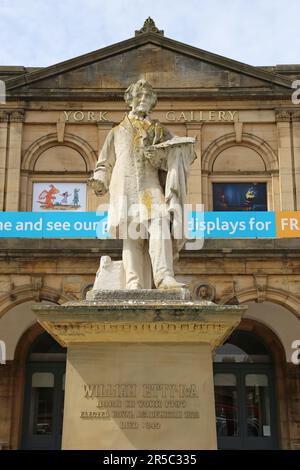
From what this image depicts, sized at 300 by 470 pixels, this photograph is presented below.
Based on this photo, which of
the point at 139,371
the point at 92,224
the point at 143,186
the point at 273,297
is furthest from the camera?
the point at 92,224

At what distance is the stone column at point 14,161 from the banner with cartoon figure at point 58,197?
0.62m

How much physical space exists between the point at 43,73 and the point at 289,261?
33.1ft

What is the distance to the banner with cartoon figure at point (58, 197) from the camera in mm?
22516

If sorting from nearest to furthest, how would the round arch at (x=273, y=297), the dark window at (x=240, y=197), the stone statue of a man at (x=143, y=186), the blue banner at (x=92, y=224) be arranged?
the stone statue of a man at (x=143, y=186) → the round arch at (x=273, y=297) → the blue banner at (x=92, y=224) → the dark window at (x=240, y=197)

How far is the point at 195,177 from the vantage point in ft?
74.0

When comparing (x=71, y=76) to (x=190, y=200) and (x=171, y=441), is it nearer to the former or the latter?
(x=190, y=200)

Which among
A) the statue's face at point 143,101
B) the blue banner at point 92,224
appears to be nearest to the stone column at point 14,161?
the blue banner at point 92,224

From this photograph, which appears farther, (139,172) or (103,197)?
(103,197)

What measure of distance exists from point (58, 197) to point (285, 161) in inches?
287

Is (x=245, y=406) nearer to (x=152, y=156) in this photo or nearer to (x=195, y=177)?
(x=195, y=177)

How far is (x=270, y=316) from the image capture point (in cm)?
2231

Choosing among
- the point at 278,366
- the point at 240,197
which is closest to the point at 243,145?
the point at 240,197

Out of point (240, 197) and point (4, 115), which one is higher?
point (4, 115)

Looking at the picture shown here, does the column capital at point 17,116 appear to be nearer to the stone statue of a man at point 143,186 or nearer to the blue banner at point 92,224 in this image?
the blue banner at point 92,224
